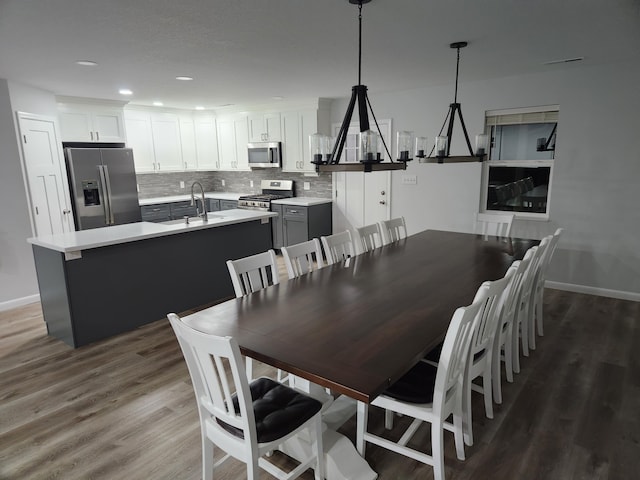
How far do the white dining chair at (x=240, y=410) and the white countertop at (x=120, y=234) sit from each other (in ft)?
6.95

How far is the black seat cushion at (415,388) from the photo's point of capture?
5.92ft

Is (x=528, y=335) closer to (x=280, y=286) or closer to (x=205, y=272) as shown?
(x=280, y=286)

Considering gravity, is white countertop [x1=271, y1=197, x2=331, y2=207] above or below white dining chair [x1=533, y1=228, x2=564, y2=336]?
above

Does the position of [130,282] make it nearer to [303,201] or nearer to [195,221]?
[195,221]

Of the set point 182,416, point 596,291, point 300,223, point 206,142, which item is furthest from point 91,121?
point 596,291

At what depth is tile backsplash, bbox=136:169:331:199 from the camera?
21.4 feet

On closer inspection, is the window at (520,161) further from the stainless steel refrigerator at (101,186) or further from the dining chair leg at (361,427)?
the stainless steel refrigerator at (101,186)

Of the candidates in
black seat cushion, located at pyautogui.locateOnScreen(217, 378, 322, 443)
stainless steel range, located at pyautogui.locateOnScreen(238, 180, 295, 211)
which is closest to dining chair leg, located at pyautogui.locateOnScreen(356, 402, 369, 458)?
black seat cushion, located at pyautogui.locateOnScreen(217, 378, 322, 443)

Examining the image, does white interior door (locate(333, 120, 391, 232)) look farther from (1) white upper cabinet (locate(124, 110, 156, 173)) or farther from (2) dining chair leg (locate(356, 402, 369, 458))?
(2) dining chair leg (locate(356, 402, 369, 458))

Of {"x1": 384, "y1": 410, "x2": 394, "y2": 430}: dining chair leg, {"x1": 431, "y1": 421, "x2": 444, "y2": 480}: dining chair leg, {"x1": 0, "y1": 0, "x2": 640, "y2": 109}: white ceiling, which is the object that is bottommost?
{"x1": 384, "y1": 410, "x2": 394, "y2": 430}: dining chair leg

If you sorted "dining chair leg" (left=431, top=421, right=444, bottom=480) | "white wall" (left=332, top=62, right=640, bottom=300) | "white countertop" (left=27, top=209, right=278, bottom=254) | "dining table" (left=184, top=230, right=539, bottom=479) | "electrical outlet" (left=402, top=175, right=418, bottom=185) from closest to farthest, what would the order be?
"dining table" (left=184, top=230, right=539, bottom=479) < "dining chair leg" (left=431, top=421, right=444, bottom=480) < "white countertop" (left=27, top=209, right=278, bottom=254) < "white wall" (left=332, top=62, right=640, bottom=300) < "electrical outlet" (left=402, top=175, right=418, bottom=185)

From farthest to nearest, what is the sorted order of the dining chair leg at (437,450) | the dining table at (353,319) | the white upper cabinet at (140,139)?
the white upper cabinet at (140,139)
the dining chair leg at (437,450)
the dining table at (353,319)

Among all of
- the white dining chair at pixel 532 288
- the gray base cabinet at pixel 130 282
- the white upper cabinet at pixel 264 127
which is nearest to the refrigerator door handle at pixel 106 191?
the gray base cabinet at pixel 130 282

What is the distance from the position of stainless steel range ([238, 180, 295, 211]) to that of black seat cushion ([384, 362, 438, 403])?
473 centimetres
